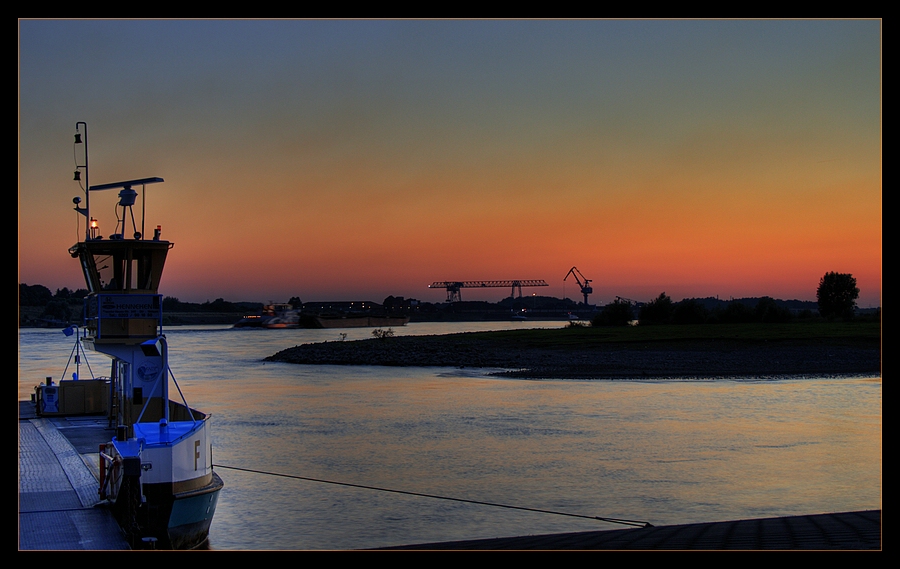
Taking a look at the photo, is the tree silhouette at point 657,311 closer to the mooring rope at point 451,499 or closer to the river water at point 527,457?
the river water at point 527,457

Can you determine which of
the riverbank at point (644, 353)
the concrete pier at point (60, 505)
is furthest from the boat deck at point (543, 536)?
the riverbank at point (644, 353)

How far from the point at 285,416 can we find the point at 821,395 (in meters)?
20.6

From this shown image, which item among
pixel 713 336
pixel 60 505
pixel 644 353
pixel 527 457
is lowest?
pixel 527 457

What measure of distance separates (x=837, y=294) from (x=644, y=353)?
2409 inches

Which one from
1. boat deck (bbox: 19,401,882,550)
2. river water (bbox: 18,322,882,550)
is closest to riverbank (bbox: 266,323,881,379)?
river water (bbox: 18,322,882,550)

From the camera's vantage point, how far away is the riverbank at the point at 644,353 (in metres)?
43.4

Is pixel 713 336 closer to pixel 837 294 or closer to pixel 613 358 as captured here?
pixel 613 358

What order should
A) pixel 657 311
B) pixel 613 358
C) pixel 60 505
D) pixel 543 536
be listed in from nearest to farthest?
pixel 543 536, pixel 60 505, pixel 613 358, pixel 657 311

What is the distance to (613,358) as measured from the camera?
50969mm

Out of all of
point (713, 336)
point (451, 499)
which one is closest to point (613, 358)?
point (713, 336)

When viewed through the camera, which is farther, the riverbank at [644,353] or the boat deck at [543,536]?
the riverbank at [644,353]

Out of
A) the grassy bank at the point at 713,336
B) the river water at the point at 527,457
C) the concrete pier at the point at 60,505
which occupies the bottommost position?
the river water at the point at 527,457

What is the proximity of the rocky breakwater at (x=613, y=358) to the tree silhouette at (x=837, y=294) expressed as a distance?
161 ft
